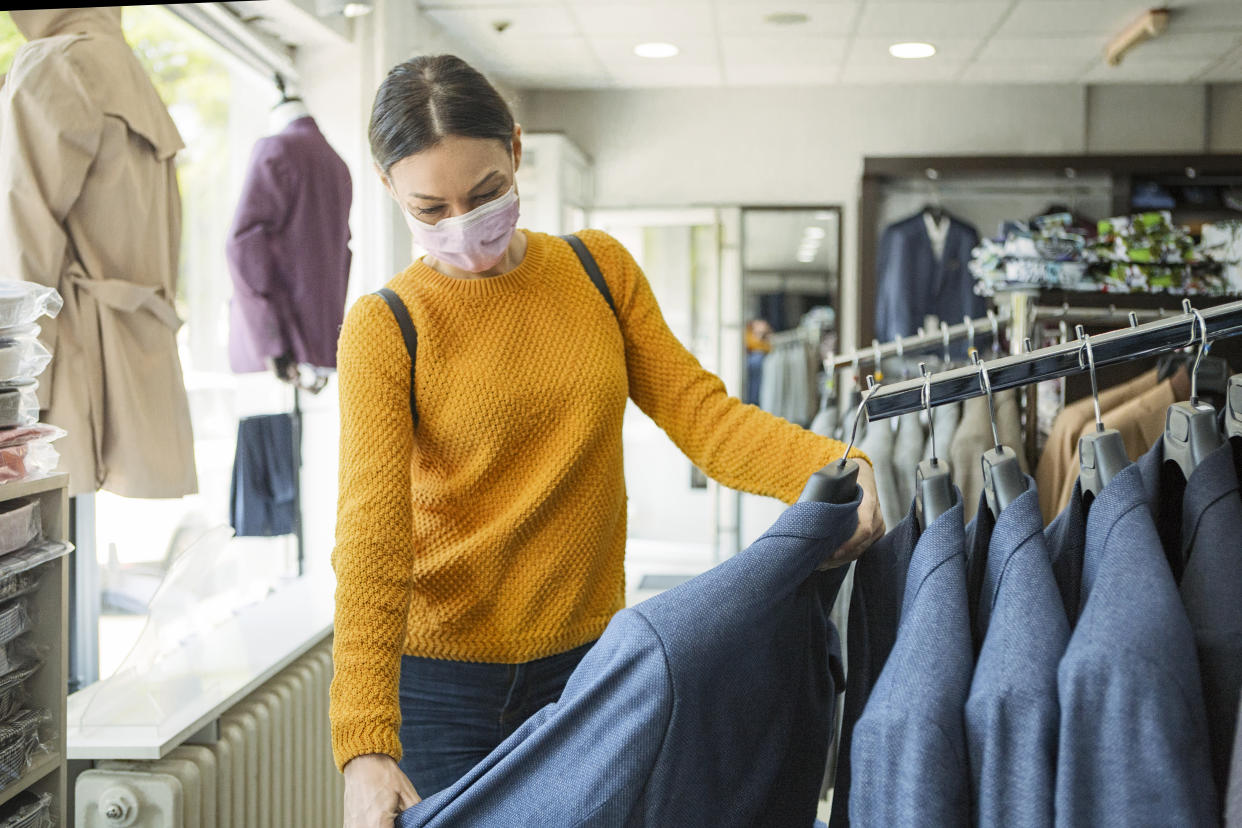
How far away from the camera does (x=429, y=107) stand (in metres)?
0.97

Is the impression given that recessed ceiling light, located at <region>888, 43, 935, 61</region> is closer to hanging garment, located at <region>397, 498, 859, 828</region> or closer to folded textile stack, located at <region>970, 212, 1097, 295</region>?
folded textile stack, located at <region>970, 212, 1097, 295</region>

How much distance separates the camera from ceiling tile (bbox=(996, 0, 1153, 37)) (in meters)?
3.38

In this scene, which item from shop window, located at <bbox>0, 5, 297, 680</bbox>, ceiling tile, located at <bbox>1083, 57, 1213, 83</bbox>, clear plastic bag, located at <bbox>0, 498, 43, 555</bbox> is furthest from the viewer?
ceiling tile, located at <bbox>1083, 57, 1213, 83</bbox>

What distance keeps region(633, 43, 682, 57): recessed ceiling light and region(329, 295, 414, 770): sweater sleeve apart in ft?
10.5

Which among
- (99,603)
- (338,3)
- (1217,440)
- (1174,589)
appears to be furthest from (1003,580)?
(338,3)

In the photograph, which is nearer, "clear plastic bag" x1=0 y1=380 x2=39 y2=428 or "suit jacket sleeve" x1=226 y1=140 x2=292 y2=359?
"clear plastic bag" x1=0 y1=380 x2=39 y2=428

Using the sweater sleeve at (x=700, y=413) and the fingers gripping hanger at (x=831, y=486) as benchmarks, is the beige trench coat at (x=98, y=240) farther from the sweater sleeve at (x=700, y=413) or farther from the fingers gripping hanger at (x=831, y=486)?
the fingers gripping hanger at (x=831, y=486)

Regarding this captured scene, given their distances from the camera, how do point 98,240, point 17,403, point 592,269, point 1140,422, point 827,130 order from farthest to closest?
point 827,130
point 98,240
point 1140,422
point 17,403
point 592,269

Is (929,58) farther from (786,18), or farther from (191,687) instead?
(191,687)

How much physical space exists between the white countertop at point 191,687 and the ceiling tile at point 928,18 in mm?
2620

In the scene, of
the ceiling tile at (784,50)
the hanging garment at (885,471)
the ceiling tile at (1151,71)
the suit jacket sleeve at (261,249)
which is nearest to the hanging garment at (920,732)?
the hanging garment at (885,471)

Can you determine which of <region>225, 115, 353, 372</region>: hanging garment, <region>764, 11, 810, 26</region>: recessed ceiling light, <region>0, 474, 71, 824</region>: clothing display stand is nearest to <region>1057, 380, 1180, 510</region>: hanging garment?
<region>0, 474, 71, 824</region>: clothing display stand

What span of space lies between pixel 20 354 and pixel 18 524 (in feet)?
0.69

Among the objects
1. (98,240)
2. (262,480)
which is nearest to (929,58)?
(262,480)
